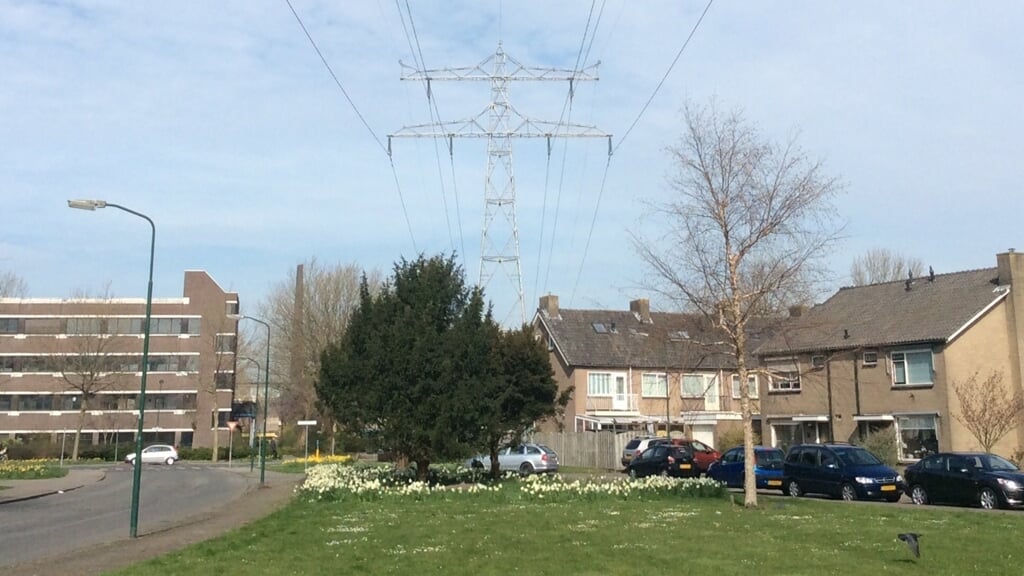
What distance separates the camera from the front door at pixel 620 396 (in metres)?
60.3

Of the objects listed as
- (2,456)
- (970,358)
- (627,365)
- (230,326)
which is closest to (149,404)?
(230,326)

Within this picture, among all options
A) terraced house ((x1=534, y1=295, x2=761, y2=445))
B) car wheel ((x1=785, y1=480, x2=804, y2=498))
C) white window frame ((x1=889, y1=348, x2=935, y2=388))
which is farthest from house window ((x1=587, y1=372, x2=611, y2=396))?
car wheel ((x1=785, y1=480, x2=804, y2=498))

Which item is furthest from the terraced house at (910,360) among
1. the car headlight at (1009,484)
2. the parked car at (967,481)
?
the car headlight at (1009,484)

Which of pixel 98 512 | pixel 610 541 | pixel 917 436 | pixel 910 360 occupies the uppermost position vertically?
pixel 910 360

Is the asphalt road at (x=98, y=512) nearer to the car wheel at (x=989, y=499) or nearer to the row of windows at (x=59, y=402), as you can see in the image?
the car wheel at (x=989, y=499)

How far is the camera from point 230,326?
8312 centimetres

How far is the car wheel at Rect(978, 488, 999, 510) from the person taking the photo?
2331 cm

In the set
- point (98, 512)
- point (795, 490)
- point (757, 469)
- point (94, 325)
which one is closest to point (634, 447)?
point (757, 469)

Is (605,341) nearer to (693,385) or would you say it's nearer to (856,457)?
(693,385)

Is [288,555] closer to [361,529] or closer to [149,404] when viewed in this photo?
[361,529]

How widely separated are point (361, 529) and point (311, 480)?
1156cm

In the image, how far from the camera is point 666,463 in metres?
35.5

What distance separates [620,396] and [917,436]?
2252cm

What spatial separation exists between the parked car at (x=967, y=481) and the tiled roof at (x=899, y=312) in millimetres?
13853
